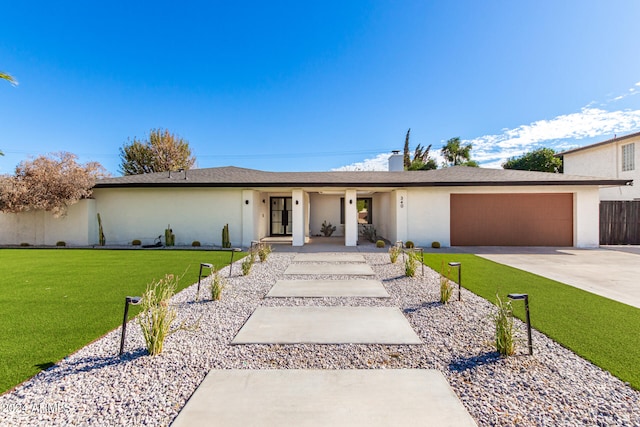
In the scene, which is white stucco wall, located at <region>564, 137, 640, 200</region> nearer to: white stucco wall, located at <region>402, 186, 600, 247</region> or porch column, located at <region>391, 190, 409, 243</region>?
white stucco wall, located at <region>402, 186, 600, 247</region>

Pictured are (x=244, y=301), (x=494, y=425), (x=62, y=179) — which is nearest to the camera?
(x=494, y=425)

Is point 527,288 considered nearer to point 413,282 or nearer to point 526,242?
point 413,282

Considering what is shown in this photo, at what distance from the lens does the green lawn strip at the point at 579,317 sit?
334 cm

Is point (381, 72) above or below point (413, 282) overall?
above

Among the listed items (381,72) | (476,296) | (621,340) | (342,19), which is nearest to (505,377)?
(621,340)

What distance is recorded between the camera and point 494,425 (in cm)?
226

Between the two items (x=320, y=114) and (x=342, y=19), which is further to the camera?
(x=320, y=114)

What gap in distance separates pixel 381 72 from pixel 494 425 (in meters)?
16.3

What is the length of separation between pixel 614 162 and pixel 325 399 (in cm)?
2665

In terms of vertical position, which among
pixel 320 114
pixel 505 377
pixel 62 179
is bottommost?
pixel 505 377

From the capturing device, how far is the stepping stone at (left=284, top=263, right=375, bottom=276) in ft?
25.9

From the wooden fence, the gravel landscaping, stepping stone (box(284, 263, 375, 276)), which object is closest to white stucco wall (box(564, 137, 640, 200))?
the wooden fence

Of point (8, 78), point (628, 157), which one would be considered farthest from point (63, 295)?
point (628, 157)

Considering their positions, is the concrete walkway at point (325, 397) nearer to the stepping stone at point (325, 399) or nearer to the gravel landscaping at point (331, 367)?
→ the stepping stone at point (325, 399)
